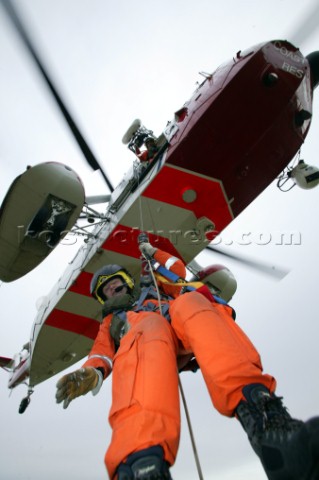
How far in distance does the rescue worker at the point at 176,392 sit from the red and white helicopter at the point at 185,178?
321 centimetres

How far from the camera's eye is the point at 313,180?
18.8 ft

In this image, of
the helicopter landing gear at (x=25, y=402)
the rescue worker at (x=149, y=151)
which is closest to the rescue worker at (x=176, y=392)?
the rescue worker at (x=149, y=151)

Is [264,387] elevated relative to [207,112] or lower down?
lower down

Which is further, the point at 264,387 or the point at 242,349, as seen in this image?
the point at 242,349

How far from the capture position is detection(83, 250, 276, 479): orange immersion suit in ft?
5.95

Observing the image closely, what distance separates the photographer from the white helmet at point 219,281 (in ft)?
25.4

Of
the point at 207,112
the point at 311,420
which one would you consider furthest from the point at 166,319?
the point at 207,112

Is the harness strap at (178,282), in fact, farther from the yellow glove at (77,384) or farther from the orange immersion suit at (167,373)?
the yellow glove at (77,384)

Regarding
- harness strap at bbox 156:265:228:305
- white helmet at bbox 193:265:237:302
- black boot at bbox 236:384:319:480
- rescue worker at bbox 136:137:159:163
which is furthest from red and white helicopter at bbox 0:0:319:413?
black boot at bbox 236:384:319:480

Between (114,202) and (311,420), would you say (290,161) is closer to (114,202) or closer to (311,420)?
(114,202)

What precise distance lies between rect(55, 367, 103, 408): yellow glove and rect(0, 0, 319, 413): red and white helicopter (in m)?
3.84

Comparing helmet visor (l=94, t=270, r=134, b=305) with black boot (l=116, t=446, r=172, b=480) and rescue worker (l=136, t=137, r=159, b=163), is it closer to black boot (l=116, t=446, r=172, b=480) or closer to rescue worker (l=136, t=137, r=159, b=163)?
black boot (l=116, t=446, r=172, b=480)

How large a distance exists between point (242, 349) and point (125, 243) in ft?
15.0

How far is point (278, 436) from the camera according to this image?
162 centimetres
